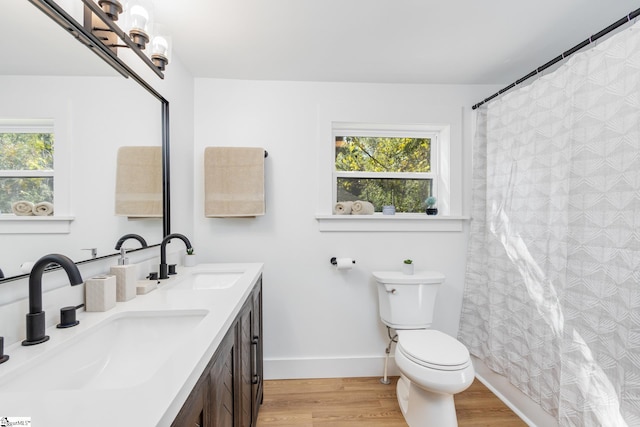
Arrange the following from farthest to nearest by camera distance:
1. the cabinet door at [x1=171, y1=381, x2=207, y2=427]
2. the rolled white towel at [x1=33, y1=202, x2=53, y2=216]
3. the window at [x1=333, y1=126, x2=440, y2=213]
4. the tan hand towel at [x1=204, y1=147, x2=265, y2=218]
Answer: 1. the window at [x1=333, y1=126, x2=440, y2=213]
2. the tan hand towel at [x1=204, y1=147, x2=265, y2=218]
3. the rolled white towel at [x1=33, y1=202, x2=53, y2=216]
4. the cabinet door at [x1=171, y1=381, x2=207, y2=427]

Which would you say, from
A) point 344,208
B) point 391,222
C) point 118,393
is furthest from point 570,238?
point 118,393

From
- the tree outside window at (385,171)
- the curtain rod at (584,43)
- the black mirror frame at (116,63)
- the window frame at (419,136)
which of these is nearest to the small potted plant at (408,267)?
the window frame at (419,136)

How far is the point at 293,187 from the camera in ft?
6.93

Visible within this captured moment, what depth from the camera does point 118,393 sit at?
53 cm

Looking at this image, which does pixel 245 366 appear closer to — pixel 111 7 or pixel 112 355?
pixel 112 355

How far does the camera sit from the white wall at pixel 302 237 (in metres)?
2.08

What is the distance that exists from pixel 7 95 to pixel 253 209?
4.13 ft

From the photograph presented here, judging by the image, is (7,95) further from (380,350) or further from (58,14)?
(380,350)

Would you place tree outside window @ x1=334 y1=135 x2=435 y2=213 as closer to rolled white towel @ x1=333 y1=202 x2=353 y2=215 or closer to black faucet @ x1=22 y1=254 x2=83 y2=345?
rolled white towel @ x1=333 y1=202 x2=353 y2=215

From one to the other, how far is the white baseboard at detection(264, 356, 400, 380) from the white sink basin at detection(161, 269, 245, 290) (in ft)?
2.69

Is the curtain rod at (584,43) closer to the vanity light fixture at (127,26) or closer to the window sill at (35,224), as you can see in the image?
the vanity light fixture at (127,26)

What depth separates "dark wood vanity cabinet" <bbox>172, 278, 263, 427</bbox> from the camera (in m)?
0.70

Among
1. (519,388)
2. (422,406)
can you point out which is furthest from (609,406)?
(422,406)

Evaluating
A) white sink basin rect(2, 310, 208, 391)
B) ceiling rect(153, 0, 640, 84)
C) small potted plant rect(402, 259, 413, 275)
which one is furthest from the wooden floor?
ceiling rect(153, 0, 640, 84)
